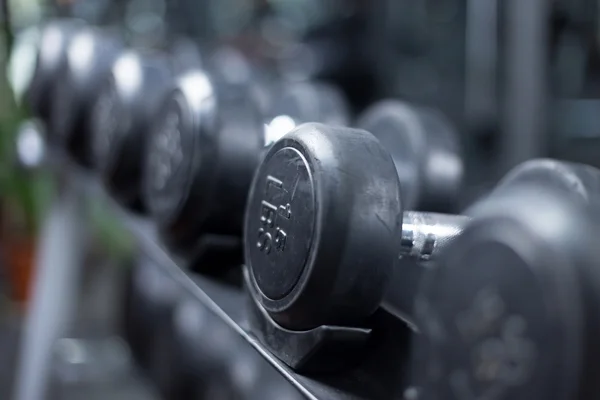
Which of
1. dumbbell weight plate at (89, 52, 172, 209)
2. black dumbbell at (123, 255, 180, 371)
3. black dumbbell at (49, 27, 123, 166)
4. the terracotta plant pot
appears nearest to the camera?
dumbbell weight plate at (89, 52, 172, 209)

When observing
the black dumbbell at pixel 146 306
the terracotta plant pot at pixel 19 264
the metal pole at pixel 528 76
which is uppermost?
the metal pole at pixel 528 76

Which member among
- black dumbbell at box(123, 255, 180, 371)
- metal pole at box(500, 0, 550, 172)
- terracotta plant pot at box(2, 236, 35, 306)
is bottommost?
terracotta plant pot at box(2, 236, 35, 306)

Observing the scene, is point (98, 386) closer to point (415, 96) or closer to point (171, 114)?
point (171, 114)

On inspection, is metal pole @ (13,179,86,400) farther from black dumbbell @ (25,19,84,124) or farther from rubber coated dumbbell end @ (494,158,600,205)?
rubber coated dumbbell end @ (494,158,600,205)

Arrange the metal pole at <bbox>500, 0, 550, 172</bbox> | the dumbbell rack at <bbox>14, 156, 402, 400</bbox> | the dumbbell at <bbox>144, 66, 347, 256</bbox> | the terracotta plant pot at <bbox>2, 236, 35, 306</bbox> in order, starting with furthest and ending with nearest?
the terracotta plant pot at <bbox>2, 236, 35, 306</bbox>, the metal pole at <bbox>500, 0, 550, 172</bbox>, the dumbbell rack at <bbox>14, 156, 402, 400</bbox>, the dumbbell at <bbox>144, 66, 347, 256</bbox>

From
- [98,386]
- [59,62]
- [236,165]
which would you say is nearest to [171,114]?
[236,165]

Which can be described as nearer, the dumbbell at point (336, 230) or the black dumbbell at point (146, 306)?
the dumbbell at point (336, 230)

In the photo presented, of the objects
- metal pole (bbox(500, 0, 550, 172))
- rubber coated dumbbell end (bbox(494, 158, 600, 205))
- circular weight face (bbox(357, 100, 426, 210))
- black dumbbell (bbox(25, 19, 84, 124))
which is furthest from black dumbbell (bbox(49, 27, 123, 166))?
metal pole (bbox(500, 0, 550, 172))

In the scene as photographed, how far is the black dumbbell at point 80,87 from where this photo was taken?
1.21 metres

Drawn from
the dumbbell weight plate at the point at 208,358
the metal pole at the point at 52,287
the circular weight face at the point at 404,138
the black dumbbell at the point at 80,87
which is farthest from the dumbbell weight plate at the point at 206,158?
the metal pole at the point at 52,287

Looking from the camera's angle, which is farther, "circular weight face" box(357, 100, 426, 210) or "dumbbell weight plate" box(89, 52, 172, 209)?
"dumbbell weight plate" box(89, 52, 172, 209)

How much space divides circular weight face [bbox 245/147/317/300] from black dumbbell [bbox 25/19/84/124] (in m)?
0.90

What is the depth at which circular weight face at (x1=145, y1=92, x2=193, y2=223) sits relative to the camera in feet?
2.56

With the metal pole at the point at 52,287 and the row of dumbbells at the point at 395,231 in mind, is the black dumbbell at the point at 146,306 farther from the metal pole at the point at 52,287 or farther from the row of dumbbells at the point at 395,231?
the row of dumbbells at the point at 395,231
